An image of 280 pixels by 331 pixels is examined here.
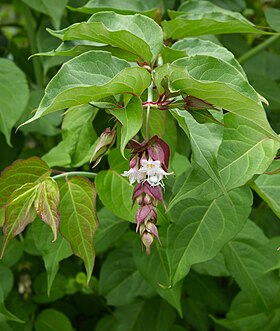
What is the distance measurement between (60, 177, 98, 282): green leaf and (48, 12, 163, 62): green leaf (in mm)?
182

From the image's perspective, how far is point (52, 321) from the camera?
4.05ft

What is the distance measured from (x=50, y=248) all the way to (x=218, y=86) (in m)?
0.44

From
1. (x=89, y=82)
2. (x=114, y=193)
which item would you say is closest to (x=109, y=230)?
(x=114, y=193)

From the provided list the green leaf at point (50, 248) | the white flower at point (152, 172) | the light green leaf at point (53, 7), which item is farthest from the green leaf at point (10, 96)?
the white flower at point (152, 172)

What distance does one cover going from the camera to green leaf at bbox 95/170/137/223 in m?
0.87

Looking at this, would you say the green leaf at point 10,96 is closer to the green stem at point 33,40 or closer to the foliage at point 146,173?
the foliage at point 146,173

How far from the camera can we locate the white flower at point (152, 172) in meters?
0.62

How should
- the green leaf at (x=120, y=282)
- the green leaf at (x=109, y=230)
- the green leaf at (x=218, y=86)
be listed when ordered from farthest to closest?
the green leaf at (x=120, y=282), the green leaf at (x=109, y=230), the green leaf at (x=218, y=86)

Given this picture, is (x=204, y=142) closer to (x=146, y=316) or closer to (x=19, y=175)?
(x=19, y=175)

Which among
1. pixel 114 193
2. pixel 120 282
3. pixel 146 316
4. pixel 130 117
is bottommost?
pixel 146 316

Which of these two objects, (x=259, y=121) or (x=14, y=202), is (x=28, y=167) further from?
(x=259, y=121)

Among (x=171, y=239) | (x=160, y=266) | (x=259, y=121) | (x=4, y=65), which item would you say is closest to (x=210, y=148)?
(x=259, y=121)

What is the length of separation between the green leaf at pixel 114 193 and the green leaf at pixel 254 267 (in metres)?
0.24

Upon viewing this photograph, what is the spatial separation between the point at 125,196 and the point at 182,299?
54cm
